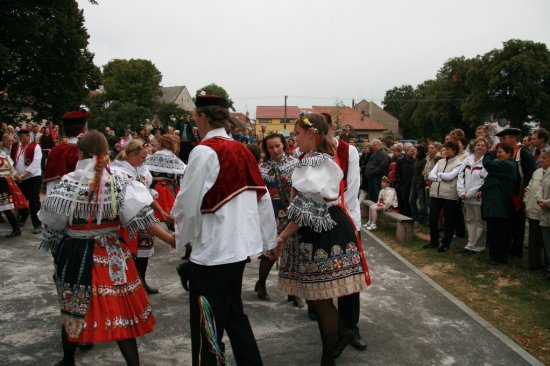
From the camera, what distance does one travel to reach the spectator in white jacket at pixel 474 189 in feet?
25.1

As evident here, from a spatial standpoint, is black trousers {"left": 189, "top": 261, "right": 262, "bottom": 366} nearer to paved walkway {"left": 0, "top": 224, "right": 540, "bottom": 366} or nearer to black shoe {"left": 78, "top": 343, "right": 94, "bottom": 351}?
paved walkway {"left": 0, "top": 224, "right": 540, "bottom": 366}

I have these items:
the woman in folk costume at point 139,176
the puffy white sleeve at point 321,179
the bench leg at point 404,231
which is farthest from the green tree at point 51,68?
the puffy white sleeve at point 321,179

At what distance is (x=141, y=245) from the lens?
5277 mm

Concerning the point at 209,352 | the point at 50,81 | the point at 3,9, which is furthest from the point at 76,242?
the point at 50,81

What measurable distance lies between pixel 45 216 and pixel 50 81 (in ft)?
82.3

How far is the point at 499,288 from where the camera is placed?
20.0 feet

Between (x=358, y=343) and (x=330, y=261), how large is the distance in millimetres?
1131

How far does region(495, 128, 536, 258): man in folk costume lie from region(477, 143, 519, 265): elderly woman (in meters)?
0.21

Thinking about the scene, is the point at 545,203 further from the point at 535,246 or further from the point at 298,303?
the point at 298,303

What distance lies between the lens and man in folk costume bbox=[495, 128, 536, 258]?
733cm

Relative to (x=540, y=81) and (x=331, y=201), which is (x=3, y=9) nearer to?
(x=331, y=201)

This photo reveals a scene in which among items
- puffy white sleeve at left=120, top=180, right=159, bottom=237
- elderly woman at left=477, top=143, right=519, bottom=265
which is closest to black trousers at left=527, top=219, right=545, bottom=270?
elderly woman at left=477, top=143, right=519, bottom=265

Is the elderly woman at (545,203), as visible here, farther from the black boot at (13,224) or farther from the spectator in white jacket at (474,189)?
the black boot at (13,224)

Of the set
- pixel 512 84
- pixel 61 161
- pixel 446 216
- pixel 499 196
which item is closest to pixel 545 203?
pixel 499 196
